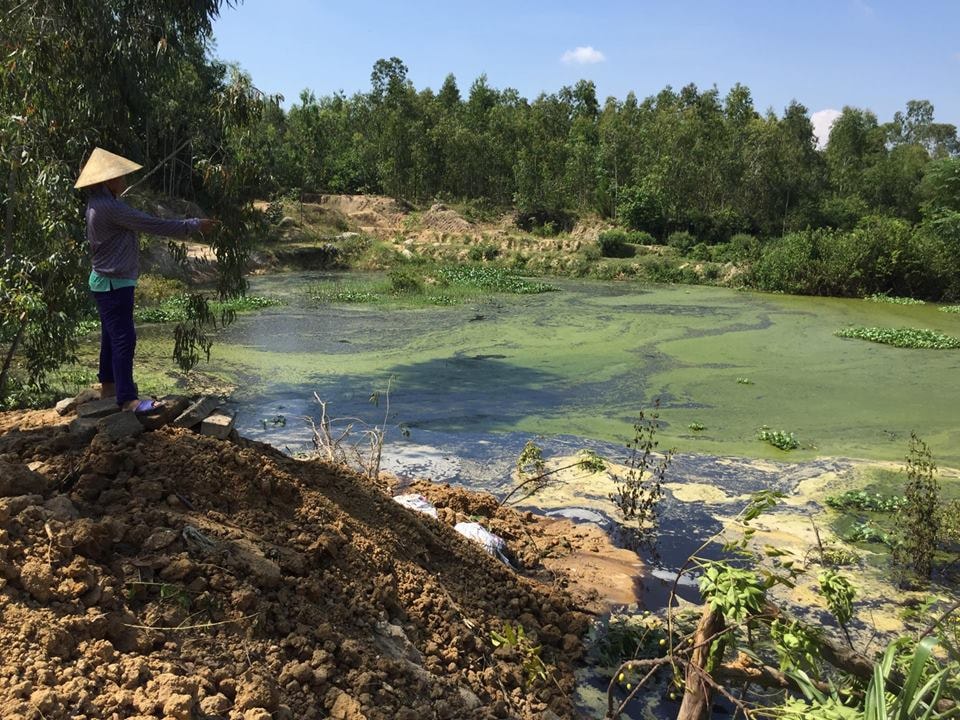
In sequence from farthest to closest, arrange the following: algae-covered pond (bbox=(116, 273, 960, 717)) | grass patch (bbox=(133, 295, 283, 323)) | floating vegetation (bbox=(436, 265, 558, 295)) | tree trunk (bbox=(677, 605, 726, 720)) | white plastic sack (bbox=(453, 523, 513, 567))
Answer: floating vegetation (bbox=(436, 265, 558, 295)) < grass patch (bbox=(133, 295, 283, 323)) < algae-covered pond (bbox=(116, 273, 960, 717)) < white plastic sack (bbox=(453, 523, 513, 567)) < tree trunk (bbox=(677, 605, 726, 720))

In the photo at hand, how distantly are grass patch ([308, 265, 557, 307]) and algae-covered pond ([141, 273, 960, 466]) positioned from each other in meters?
1.09

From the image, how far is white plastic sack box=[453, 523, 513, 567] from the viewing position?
13.6 feet

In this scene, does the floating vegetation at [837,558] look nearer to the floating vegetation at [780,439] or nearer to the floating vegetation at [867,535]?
the floating vegetation at [867,535]

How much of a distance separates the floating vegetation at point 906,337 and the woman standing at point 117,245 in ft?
39.2

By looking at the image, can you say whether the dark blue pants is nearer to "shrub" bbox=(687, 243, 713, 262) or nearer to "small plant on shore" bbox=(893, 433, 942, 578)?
"small plant on shore" bbox=(893, 433, 942, 578)

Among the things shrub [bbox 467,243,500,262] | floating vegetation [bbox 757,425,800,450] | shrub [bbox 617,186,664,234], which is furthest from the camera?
shrub [bbox 617,186,664,234]

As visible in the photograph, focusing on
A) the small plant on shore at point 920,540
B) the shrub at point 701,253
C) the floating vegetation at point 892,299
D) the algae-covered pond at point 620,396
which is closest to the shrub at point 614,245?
the shrub at point 701,253

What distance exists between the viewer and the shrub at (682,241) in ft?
85.5

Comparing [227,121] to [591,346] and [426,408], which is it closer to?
[426,408]

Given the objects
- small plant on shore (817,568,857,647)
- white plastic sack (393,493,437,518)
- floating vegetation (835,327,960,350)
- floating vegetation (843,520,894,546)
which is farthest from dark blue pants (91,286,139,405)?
floating vegetation (835,327,960,350)

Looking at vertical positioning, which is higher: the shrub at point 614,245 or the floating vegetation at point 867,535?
the shrub at point 614,245

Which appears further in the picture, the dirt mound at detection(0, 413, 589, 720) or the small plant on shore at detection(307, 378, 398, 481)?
the small plant on shore at detection(307, 378, 398, 481)

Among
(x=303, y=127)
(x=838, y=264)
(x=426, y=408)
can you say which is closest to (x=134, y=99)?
(x=426, y=408)

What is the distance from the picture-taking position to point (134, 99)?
6.17m
